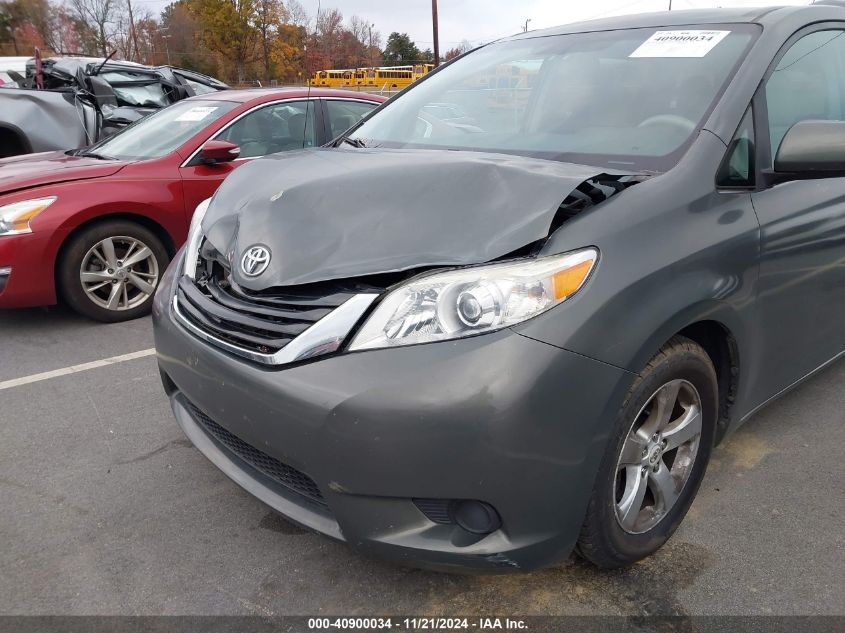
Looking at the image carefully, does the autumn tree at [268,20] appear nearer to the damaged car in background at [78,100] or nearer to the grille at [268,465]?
the damaged car in background at [78,100]

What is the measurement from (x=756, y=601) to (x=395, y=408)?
1.25m

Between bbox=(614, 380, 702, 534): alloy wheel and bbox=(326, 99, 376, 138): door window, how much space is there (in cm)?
401

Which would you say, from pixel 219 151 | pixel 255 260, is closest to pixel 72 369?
pixel 219 151

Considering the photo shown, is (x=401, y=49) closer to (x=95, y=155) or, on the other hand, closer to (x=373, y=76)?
(x=373, y=76)

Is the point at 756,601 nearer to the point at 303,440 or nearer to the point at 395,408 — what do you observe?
the point at 395,408

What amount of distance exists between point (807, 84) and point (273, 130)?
146 inches

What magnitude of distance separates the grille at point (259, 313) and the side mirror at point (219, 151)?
2.63 m

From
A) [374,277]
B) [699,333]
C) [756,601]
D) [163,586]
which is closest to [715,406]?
[699,333]

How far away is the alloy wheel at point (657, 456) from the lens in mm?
1959

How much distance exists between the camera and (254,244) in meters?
2.04

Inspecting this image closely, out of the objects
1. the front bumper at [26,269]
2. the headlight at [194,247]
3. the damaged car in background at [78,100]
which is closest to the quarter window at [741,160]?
the headlight at [194,247]

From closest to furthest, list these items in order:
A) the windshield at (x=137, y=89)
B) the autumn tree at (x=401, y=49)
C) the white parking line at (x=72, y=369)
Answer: the white parking line at (x=72, y=369) < the windshield at (x=137, y=89) < the autumn tree at (x=401, y=49)

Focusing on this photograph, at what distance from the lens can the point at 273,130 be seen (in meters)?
5.24

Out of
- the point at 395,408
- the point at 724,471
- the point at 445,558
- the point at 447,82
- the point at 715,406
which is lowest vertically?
the point at 724,471
